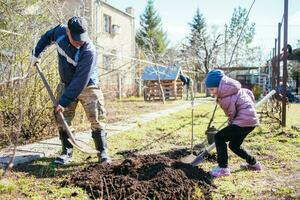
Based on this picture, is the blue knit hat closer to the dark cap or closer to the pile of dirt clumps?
the pile of dirt clumps

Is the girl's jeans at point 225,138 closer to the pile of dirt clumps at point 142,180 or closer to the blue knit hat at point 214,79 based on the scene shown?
the pile of dirt clumps at point 142,180

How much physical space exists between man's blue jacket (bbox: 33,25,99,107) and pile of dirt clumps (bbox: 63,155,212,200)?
82cm

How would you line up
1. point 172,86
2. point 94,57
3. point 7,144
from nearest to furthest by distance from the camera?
point 94,57
point 7,144
point 172,86

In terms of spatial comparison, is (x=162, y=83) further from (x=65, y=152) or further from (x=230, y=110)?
(x=230, y=110)

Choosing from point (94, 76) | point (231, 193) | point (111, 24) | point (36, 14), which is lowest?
point (231, 193)

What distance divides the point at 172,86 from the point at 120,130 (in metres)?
13.6

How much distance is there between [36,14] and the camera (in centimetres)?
617

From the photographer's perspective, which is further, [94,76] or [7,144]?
[7,144]

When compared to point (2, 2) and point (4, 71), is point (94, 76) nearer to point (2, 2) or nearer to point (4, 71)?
point (4, 71)

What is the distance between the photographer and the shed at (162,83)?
19.6m

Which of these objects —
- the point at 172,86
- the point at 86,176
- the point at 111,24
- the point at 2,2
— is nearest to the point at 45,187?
the point at 86,176

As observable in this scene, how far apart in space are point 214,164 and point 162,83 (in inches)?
636

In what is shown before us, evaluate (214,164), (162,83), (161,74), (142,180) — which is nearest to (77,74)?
(142,180)

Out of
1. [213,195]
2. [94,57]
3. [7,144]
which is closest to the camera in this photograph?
[213,195]
